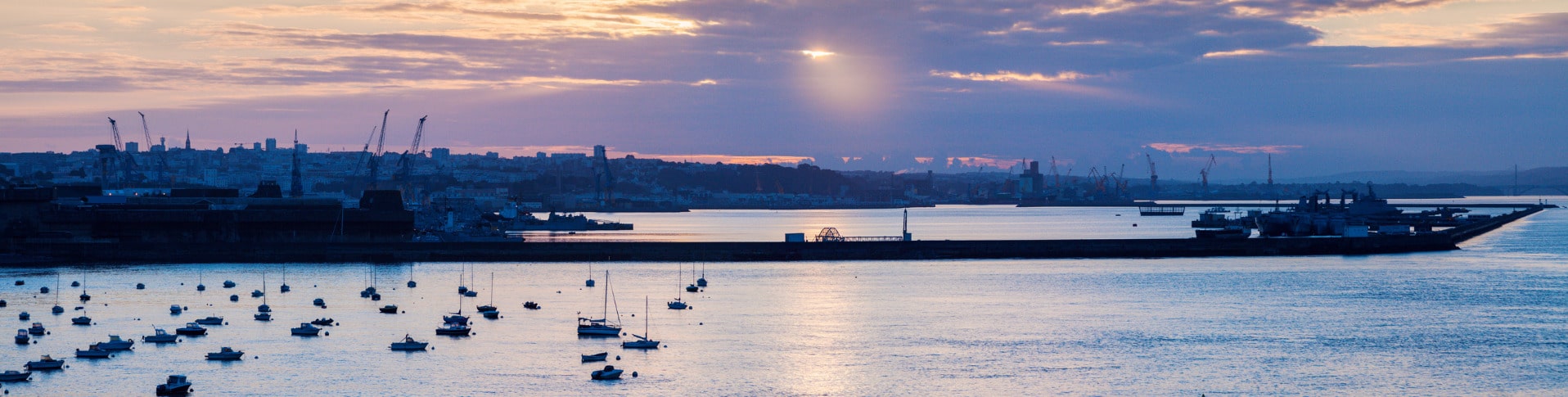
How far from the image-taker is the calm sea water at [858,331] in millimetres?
30953

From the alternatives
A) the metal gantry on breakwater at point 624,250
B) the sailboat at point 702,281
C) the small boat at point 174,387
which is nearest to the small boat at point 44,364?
the small boat at point 174,387

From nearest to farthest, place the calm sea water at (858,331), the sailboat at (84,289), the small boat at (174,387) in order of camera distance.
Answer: the small boat at (174,387)
the calm sea water at (858,331)
the sailboat at (84,289)

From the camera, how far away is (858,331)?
4025cm

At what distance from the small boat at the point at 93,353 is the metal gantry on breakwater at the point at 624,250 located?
32.3 meters

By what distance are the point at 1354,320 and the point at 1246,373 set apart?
13.5 meters

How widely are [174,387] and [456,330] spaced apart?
399 inches

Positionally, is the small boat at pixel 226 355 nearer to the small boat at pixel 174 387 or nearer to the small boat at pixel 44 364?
the small boat at pixel 44 364

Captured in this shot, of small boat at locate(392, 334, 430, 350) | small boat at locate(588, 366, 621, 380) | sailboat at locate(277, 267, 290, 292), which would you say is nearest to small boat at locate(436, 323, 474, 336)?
small boat at locate(392, 334, 430, 350)

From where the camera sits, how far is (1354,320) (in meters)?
44.2

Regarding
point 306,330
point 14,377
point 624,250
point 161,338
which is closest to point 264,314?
point 306,330

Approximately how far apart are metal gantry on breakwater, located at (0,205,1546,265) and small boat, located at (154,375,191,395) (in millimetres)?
37986

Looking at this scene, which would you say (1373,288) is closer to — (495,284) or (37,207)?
(495,284)

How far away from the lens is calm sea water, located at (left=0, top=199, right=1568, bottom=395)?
31.0m

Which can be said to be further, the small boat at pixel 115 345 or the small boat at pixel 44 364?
the small boat at pixel 115 345
